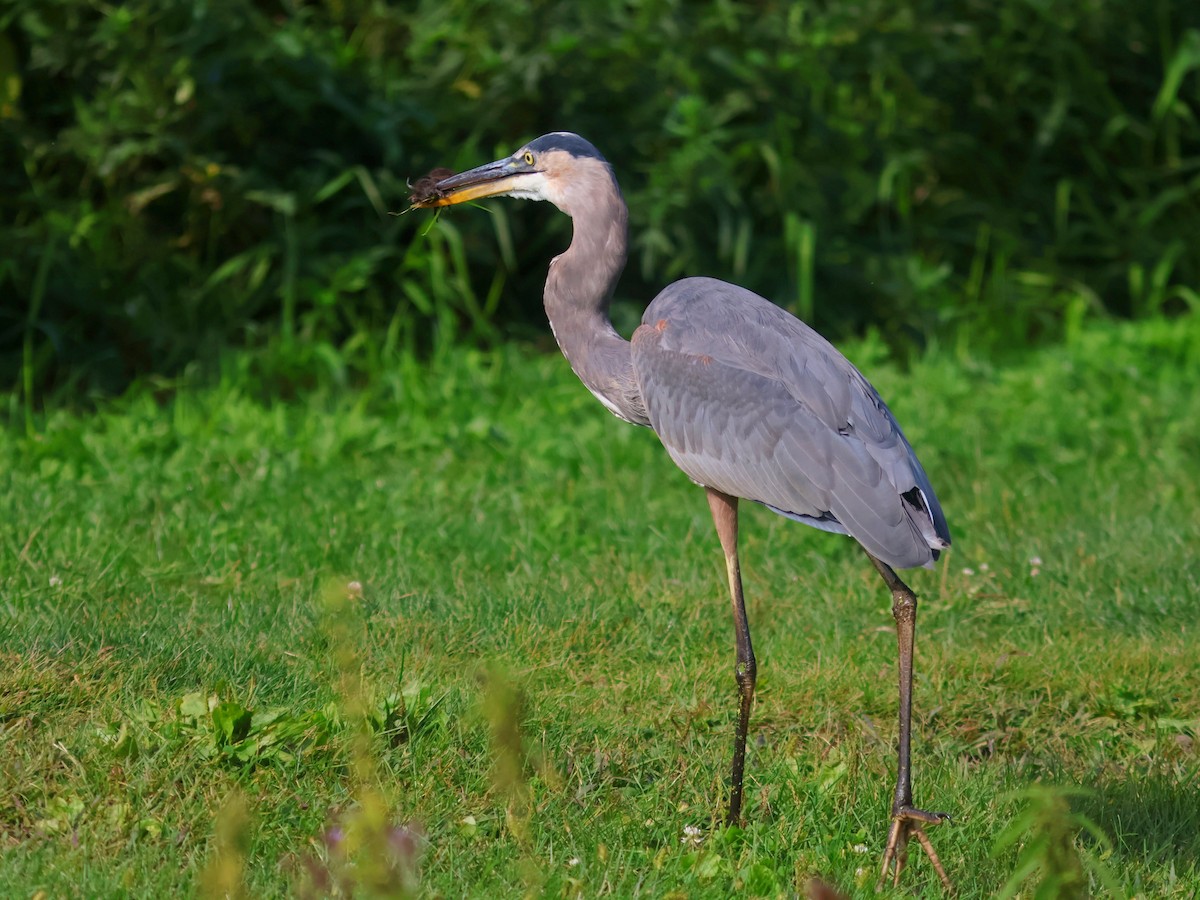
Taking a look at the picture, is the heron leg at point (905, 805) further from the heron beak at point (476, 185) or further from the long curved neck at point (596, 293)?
the heron beak at point (476, 185)

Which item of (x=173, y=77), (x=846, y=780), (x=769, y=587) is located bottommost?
(x=769, y=587)

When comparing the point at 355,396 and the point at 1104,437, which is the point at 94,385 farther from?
the point at 1104,437

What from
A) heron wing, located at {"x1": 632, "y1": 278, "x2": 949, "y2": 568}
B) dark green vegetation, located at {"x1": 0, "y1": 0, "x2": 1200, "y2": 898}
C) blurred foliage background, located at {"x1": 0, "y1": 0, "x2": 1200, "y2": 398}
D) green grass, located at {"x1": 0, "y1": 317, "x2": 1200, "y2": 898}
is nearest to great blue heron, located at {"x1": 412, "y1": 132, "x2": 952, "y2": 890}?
heron wing, located at {"x1": 632, "y1": 278, "x2": 949, "y2": 568}

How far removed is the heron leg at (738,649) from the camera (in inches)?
151

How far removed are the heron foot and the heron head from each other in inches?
78.1

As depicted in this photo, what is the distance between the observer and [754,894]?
3.43m

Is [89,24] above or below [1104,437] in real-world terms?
above

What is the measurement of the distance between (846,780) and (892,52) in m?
5.95

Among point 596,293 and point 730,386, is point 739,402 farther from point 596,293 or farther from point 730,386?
point 596,293

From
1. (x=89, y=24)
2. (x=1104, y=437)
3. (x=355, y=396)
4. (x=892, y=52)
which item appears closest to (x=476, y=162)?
(x=355, y=396)

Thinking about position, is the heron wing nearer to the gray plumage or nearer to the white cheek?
the gray plumage

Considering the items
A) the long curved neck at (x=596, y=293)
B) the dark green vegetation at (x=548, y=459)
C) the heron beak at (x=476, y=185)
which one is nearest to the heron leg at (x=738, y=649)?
the dark green vegetation at (x=548, y=459)

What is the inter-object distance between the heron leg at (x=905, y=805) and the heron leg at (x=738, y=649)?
0.40 m

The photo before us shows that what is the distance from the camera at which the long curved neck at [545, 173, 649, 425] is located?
14.3 ft
